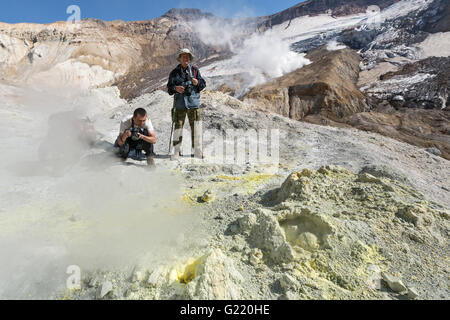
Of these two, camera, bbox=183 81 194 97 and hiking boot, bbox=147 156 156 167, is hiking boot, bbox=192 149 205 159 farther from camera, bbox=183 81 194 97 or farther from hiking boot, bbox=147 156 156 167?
camera, bbox=183 81 194 97

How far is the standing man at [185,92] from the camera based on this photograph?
12.0 ft

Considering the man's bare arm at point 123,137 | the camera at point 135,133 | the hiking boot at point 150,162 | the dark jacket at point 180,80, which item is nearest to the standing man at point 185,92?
the dark jacket at point 180,80

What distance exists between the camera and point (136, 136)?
335 cm

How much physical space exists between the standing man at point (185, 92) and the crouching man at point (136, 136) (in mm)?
470

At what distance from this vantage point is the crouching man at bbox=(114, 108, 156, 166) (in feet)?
11.0

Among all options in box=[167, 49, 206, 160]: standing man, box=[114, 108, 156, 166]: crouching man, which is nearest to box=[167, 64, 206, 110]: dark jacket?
box=[167, 49, 206, 160]: standing man

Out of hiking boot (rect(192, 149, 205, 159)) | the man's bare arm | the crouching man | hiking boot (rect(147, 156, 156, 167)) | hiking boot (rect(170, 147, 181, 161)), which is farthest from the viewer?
hiking boot (rect(192, 149, 205, 159))

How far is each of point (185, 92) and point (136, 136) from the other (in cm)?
97

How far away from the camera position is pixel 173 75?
3.70 meters

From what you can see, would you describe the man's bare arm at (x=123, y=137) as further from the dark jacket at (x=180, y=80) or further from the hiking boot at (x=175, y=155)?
the dark jacket at (x=180, y=80)

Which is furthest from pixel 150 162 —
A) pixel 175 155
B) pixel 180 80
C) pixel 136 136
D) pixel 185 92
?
pixel 180 80

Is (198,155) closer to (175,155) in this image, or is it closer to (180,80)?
(175,155)

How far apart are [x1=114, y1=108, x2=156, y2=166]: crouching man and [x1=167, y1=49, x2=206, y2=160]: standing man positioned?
47cm

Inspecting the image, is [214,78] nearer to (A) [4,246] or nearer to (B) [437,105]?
(B) [437,105]
